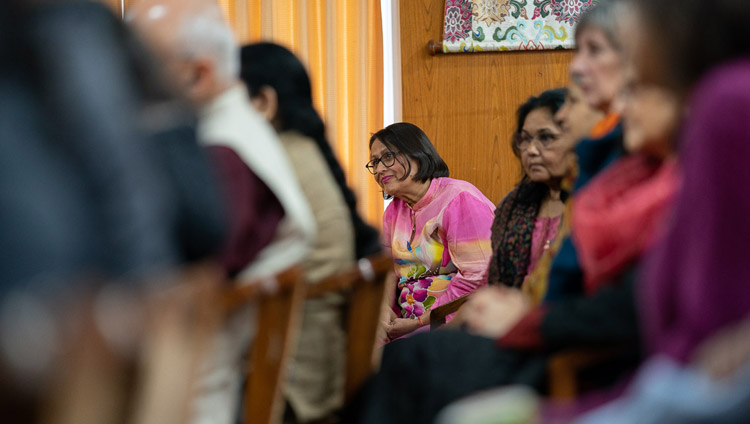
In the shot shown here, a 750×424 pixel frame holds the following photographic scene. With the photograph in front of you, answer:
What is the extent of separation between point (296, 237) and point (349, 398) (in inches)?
18.3

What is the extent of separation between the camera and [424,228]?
3.28 m

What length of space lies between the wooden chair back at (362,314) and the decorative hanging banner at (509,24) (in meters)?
2.91

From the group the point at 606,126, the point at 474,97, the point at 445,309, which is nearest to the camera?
the point at 606,126

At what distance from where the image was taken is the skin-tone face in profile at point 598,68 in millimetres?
1717

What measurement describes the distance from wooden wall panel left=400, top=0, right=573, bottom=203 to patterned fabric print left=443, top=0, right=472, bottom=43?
3.6 inches

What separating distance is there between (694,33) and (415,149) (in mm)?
2397

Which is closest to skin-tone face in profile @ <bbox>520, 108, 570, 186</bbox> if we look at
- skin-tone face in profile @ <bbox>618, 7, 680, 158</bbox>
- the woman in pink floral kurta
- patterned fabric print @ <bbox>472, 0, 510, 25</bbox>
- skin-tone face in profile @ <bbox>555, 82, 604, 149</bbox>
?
skin-tone face in profile @ <bbox>555, 82, 604, 149</bbox>

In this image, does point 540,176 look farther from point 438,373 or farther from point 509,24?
point 509,24

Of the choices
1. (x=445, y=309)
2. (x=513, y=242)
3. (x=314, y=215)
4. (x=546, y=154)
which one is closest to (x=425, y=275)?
(x=445, y=309)

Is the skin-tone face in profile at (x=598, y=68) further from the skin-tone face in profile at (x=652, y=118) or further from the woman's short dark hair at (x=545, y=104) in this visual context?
the woman's short dark hair at (x=545, y=104)

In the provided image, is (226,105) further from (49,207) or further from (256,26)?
(256,26)

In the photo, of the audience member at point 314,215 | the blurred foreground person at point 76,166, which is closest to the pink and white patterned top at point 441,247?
the audience member at point 314,215

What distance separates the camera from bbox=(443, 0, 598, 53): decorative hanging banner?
4.55m

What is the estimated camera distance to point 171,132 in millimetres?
1223
